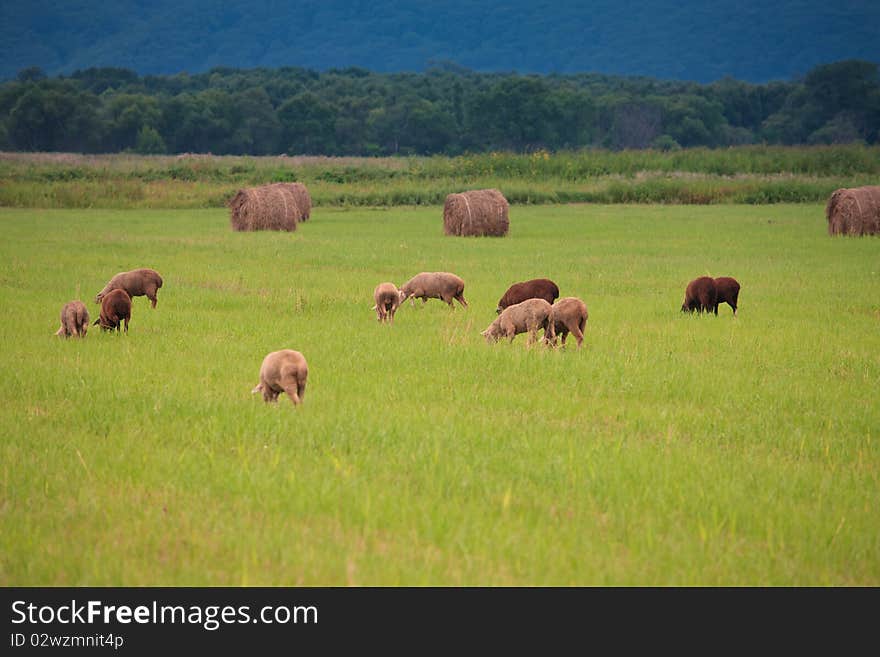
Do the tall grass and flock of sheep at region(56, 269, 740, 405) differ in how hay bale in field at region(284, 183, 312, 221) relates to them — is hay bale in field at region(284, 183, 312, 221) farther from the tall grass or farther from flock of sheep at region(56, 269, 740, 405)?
flock of sheep at region(56, 269, 740, 405)

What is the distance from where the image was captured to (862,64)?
450ft

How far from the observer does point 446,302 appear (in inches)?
713

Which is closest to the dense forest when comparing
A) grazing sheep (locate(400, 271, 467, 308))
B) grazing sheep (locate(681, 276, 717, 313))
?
grazing sheep (locate(400, 271, 467, 308))

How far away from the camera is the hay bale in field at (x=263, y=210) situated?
36.3m

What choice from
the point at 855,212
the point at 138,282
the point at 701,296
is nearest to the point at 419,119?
the point at 855,212

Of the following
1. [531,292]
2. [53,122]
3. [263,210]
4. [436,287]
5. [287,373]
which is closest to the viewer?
[287,373]

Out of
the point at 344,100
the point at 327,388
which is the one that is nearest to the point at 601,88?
the point at 344,100

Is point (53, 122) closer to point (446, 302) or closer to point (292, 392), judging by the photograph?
point (446, 302)

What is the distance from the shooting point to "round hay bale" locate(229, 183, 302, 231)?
36.3 meters

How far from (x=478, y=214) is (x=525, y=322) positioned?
68.3 feet

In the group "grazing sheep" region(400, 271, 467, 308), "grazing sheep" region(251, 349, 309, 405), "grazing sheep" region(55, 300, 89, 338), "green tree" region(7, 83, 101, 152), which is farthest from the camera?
"green tree" region(7, 83, 101, 152)

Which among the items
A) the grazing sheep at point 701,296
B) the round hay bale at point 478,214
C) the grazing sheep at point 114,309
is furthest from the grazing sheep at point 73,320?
the round hay bale at point 478,214

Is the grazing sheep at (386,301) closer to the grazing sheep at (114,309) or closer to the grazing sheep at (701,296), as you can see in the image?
Answer: the grazing sheep at (114,309)

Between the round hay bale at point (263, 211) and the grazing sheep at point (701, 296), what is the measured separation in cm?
2145
